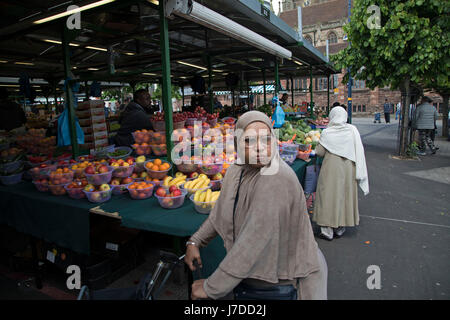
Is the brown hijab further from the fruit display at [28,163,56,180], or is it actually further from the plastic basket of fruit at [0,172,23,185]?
the plastic basket of fruit at [0,172,23,185]

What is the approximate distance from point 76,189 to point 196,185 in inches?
50.8

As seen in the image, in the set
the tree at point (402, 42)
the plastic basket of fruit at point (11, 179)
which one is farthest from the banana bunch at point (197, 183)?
the tree at point (402, 42)

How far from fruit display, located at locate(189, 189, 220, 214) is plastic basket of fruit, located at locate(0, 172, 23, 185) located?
9.28 feet

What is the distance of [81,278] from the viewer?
11.1ft

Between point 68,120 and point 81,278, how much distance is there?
2.35 meters

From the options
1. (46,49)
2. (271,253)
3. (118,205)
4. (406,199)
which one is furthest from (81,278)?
(406,199)

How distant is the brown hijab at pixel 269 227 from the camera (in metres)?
1.58

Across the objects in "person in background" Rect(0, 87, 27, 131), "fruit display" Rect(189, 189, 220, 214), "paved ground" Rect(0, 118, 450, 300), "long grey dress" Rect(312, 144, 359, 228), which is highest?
"person in background" Rect(0, 87, 27, 131)

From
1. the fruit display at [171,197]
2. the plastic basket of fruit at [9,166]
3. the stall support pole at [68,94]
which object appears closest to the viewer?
the fruit display at [171,197]

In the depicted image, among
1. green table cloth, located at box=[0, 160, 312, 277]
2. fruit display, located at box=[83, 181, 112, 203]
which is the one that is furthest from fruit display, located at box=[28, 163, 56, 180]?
fruit display, located at box=[83, 181, 112, 203]

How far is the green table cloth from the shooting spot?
2.53m

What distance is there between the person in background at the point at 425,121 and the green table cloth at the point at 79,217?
37.7ft

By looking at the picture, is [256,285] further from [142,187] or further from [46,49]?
[46,49]

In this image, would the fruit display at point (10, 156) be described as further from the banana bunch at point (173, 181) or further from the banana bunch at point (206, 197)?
the banana bunch at point (206, 197)
